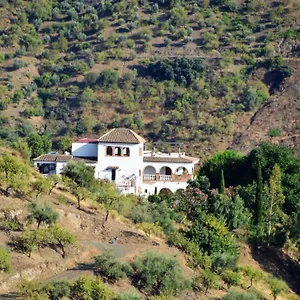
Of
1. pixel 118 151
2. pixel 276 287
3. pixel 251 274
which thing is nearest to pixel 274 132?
pixel 118 151

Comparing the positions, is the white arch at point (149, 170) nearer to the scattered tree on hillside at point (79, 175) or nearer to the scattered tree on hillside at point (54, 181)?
the scattered tree on hillside at point (79, 175)

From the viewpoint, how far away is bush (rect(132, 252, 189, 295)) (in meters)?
26.8

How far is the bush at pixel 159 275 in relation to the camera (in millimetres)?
26828

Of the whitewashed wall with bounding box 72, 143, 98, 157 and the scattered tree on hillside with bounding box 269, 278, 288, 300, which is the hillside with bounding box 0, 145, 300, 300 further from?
the whitewashed wall with bounding box 72, 143, 98, 157

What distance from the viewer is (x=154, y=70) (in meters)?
76.0

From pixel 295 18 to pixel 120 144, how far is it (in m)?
45.1

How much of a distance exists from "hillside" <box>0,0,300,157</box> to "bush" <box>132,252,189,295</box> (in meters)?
34.2

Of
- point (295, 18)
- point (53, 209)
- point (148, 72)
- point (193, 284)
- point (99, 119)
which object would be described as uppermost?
point (295, 18)

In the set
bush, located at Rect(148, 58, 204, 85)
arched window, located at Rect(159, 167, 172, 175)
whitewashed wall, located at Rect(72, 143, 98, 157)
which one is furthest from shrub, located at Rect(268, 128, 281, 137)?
whitewashed wall, located at Rect(72, 143, 98, 157)

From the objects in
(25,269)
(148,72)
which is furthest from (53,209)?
(148,72)

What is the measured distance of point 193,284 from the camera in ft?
93.2

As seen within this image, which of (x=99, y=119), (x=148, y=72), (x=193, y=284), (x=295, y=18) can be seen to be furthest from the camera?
(x=295, y=18)

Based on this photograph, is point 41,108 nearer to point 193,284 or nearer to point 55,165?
point 55,165

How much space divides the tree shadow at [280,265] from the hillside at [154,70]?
2619 cm
